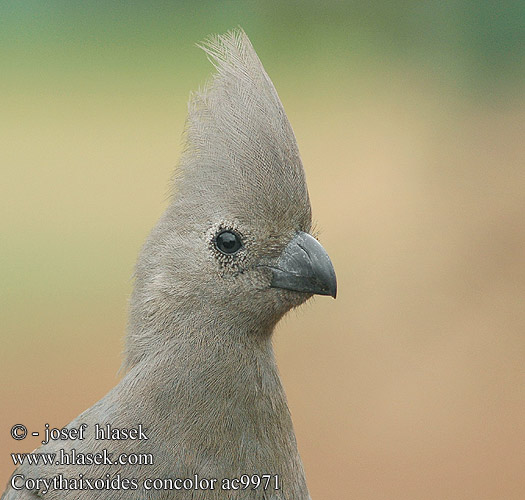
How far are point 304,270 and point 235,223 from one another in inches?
6.6

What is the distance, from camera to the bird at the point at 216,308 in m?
1.58

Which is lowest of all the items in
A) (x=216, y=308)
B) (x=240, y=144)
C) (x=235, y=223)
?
(x=216, y=308)

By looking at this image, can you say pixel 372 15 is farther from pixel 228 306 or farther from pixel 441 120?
pixel 228 306

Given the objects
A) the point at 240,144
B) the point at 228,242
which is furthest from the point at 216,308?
the point at 240,144

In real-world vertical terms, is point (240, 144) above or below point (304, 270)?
above

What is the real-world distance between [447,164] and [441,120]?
7.2 inches

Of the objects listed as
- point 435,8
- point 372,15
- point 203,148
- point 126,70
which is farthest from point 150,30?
point 203,148

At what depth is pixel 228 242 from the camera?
1.58 m

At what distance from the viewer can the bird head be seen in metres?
1.58

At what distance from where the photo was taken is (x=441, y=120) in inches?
126

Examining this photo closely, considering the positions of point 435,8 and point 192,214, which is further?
point 435,8

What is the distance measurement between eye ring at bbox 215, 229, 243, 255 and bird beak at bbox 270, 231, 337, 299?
3.4 inches

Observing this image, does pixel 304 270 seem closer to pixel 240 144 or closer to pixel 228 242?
pixel 228 242

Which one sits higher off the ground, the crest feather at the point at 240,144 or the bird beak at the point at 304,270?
the crest feather at the point at 240,144
